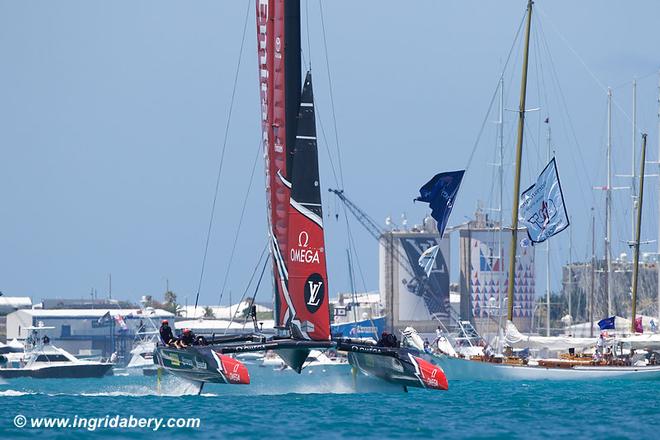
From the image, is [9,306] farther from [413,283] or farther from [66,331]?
[413,283]

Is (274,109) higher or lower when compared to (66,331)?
higher

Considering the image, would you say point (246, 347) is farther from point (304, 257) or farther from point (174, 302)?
point (174, 302)

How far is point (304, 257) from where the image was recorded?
32.7 metres

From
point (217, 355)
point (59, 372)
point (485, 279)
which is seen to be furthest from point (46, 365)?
point (485, 279)

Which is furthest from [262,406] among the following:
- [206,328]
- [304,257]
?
[206,328]

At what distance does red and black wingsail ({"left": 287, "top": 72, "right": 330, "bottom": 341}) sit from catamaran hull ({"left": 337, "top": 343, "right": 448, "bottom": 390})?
3.85 feet

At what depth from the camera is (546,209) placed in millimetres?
49250

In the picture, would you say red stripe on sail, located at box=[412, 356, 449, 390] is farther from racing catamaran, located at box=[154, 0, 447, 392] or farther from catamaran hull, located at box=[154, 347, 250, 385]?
catamaran hull, located at box=[154, 347, 250, 385]

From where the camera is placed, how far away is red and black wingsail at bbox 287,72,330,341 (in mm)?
32562

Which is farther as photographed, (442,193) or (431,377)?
(442,193)

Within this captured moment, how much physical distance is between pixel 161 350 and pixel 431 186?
17.1 metres

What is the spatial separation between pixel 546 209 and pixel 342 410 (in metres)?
22.1

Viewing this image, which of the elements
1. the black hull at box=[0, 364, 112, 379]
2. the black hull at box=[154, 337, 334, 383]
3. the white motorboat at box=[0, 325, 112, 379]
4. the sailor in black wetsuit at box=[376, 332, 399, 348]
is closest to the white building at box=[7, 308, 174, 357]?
the white motorboat at box=[0, 325, 112, 379]

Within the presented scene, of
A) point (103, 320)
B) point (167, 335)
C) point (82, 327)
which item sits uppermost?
point (103, 320)
